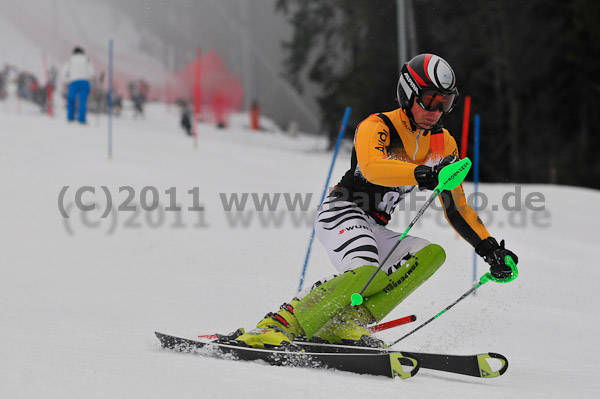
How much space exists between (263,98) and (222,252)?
29.2 metres

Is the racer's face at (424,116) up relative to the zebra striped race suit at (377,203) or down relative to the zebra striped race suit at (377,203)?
up

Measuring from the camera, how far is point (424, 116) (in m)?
3.81

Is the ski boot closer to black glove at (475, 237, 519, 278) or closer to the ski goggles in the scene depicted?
black glove at (475, 237, 519, 278)

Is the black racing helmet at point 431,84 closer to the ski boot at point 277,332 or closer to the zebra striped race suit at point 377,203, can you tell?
the zebra striped race suit at point 377,203

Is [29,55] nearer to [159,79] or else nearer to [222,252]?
[159,79]

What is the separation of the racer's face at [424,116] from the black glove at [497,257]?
71 cm

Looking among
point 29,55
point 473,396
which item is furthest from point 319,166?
point 29,55

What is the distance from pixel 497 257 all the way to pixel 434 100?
90 centimetres

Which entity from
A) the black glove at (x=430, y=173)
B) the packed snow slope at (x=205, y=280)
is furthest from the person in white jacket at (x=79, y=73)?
the black glove at (x=430, y=173)

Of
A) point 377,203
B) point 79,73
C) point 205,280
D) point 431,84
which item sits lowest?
point 205,280

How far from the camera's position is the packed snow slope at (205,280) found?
3.06 meters

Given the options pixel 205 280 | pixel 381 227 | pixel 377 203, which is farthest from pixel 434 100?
pixel 205 280

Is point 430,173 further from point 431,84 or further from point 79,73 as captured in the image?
point 79,73

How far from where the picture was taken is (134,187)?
9539 millimetres
